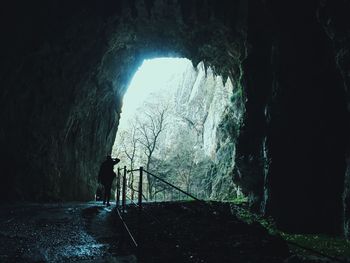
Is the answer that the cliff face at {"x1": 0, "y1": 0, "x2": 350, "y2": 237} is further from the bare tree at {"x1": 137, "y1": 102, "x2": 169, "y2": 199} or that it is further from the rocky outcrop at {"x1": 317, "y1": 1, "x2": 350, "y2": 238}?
the bare tree at {"x1": 137, "y1": 102, "x2": 169, "y2": 199}

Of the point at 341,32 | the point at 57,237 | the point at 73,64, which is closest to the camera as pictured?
the point at 57,237

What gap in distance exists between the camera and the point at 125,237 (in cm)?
693

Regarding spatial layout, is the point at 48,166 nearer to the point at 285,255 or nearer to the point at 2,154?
the point at 2,154

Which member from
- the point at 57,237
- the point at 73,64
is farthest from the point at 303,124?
the point at 73,64

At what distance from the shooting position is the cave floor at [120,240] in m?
5.68

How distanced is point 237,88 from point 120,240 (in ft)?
50.3

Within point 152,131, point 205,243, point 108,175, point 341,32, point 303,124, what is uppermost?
point 152,131

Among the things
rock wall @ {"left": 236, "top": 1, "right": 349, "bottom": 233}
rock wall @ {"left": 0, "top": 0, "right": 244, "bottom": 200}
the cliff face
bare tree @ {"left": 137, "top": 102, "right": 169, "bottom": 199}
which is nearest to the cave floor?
rock wall @ {"left": 236, "top": 1, "right": 349, "bottom": 233}

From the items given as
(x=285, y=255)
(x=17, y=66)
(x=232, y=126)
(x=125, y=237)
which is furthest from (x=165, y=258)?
(x=232, y=126)

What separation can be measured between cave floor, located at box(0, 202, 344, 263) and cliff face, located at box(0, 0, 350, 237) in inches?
182

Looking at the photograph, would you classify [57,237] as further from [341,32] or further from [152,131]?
[152,131]

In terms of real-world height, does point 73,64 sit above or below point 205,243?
above

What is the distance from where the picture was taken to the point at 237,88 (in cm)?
2050

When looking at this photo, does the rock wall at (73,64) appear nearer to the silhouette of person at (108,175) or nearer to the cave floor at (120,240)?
the silhouette of person at (108,175)
